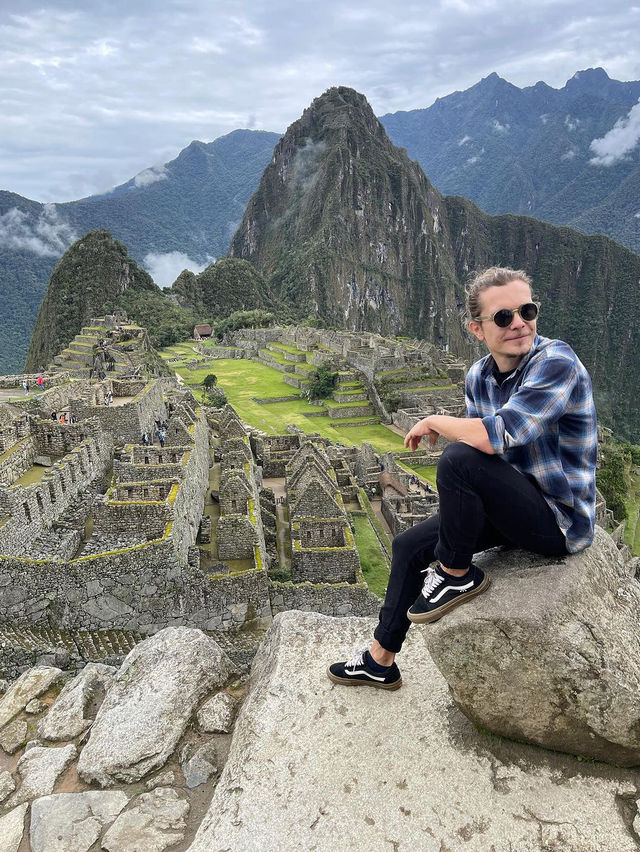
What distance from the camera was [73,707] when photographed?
14.2ft

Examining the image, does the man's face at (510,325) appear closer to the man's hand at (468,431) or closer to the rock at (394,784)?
the man's hand at (468,431)

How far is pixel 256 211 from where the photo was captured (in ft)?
631

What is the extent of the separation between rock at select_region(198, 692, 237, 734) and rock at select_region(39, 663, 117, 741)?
0.88 metres

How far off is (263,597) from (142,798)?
692 cm

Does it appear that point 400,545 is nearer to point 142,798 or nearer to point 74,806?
point 142,798

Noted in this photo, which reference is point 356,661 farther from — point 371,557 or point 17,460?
point 371,557

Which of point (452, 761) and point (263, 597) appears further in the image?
point (263, 597)

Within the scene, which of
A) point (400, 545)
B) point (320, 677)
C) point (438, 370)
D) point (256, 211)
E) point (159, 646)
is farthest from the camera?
point (256, 211)

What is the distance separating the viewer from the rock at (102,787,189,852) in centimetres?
312

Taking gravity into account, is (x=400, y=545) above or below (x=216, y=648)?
above

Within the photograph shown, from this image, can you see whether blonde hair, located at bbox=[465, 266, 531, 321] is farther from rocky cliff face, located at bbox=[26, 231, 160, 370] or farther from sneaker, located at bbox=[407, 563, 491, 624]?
rocky cliff face, located at bbox=[26, 231, 160, 370]

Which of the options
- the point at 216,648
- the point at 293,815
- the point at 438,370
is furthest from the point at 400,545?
the point at 438,370

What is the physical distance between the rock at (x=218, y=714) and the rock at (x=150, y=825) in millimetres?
544

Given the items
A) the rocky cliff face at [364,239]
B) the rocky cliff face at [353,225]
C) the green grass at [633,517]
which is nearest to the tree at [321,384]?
the green grass at [633,517]
